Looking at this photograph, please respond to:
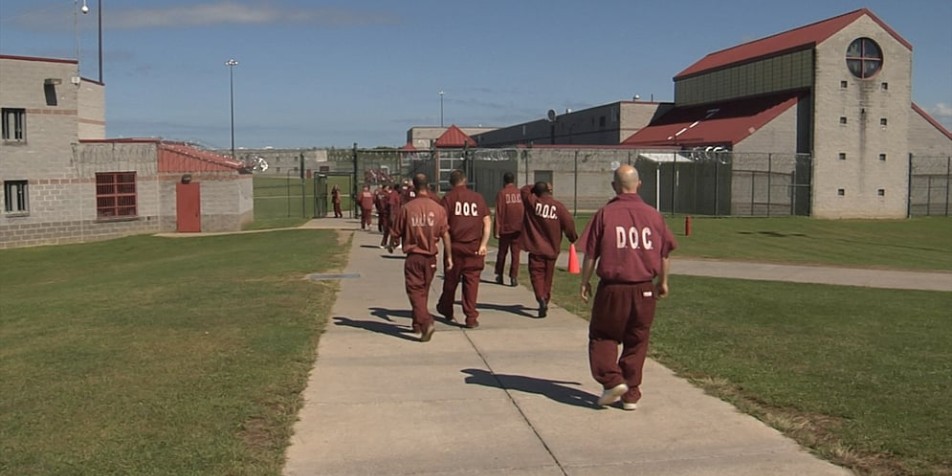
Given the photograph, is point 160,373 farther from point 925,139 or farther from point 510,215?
point 925,139

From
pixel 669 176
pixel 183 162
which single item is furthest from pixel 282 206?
pixel 669 176

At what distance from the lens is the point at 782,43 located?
2080 inches

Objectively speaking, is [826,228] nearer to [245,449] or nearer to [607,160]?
[607,160]

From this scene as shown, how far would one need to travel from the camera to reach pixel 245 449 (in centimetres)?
557

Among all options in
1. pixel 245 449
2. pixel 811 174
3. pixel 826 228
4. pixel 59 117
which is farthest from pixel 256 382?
pixel 811 174

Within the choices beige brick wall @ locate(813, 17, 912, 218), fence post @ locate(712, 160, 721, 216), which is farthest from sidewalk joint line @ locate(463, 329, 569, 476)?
beige brick wall @ locate(813, 17, 912, 218)

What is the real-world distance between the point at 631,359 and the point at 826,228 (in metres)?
34.6

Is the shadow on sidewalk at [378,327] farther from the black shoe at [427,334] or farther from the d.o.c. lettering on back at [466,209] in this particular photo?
the d.o.c. lettering on back at [466,209]

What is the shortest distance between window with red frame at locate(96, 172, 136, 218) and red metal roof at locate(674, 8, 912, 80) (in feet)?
110

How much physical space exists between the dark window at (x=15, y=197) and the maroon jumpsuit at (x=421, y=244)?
28556 mm

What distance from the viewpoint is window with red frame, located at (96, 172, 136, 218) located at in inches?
1399

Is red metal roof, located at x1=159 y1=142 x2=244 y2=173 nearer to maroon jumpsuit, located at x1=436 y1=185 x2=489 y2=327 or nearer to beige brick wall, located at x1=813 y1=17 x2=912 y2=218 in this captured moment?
maroon jumpsuit, located at x1=436 y1=185 x2=489 y2=327

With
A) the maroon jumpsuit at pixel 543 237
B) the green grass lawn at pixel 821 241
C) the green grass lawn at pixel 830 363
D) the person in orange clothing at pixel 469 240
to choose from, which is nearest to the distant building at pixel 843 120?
the green grass lawn at pixel 821 241

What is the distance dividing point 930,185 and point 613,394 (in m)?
50.7
